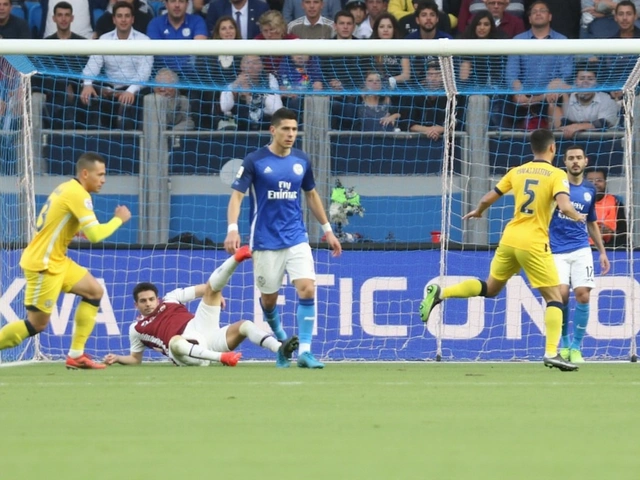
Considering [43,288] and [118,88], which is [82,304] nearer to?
[43,288]

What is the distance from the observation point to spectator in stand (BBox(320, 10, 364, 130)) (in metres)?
12.6

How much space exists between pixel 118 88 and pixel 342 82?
8.75 ft

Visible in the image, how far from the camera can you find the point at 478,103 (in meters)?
13.0

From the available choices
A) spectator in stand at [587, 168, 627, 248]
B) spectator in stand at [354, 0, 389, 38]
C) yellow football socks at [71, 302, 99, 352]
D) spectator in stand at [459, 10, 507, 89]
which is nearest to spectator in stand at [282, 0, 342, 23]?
spectator in stand at [354, 0, 389, 38]

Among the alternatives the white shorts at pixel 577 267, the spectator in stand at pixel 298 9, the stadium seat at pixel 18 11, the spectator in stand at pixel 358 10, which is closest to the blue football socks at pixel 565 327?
the white shorts at pixel 577 267

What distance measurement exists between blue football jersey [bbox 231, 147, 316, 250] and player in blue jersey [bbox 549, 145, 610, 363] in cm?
245

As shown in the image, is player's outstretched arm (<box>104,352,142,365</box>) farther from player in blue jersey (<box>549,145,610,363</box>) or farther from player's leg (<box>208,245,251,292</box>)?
player in blue jersey (<box>549,145,610,363</box>)

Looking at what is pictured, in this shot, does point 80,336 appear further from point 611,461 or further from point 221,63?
point 611,461

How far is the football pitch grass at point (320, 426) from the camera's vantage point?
4.81 metres

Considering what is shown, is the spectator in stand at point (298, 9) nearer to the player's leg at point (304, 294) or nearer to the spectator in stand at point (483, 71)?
the spectator in stand at point (483, 71)

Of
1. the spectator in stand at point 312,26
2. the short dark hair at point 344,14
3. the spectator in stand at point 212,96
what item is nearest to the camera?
the spectator in stand at point 212,96

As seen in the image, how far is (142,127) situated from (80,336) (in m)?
3.68

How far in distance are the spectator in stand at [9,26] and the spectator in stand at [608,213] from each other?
659 cm

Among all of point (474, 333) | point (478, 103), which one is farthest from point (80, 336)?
point (478, 103)
